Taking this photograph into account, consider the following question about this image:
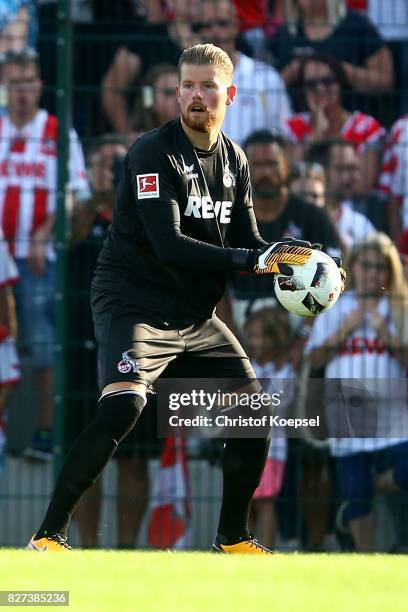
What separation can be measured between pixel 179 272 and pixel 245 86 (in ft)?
9.53

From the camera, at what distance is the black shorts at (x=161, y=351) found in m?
5.88

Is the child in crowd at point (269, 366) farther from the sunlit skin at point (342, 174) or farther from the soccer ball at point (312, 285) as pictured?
the soccer ball at point (312, 285)

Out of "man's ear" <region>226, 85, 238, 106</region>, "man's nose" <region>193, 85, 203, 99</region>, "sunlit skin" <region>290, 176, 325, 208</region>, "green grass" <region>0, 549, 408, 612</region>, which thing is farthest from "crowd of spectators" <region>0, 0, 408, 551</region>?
"man's nose" <region>193, 85, 203, 99</region>

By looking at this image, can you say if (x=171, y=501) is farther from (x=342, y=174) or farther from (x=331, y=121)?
Answer: (x=331, y=121)

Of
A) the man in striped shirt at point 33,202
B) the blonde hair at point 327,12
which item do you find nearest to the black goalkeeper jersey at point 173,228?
the man in striped shirt at point 33,202

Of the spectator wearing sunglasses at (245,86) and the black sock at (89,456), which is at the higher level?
the spectator wearing sunglasses at (245,86)

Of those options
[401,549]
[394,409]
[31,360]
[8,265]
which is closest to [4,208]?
[8,265]

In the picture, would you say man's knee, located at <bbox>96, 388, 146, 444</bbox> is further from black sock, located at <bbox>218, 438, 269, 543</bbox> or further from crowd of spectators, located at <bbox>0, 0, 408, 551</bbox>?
crowd of spectators, located at <bbox>0, 0, 408, 551</bbox>

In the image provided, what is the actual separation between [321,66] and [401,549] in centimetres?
310

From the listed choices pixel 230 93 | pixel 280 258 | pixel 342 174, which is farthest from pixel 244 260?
pixel 342 174

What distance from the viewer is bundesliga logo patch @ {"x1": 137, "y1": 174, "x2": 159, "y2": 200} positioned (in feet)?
19.4

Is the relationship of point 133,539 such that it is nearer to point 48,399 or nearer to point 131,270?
point 48,399

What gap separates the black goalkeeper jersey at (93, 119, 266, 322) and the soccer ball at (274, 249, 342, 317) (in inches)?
8.5

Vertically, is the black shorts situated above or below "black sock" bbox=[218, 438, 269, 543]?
above
